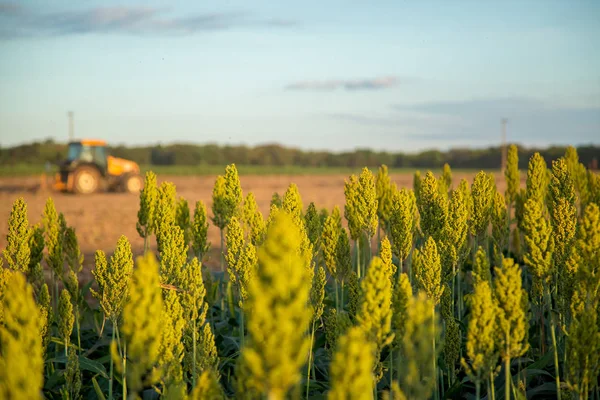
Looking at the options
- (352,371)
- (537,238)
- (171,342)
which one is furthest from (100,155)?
(352,371)

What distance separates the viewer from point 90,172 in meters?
38.9

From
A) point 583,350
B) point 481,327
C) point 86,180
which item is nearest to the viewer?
point 481,327

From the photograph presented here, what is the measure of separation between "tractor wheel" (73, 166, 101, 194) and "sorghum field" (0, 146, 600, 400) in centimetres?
3321

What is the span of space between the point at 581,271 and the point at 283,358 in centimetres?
259

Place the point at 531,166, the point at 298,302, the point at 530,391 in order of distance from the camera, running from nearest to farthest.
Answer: the point at 298,302 < the point at 530,391 < the point at 531,166

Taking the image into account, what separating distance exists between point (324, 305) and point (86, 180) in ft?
121

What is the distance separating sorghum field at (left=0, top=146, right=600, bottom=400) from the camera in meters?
2.01

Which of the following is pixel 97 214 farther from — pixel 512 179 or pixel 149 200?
pixel 512 179

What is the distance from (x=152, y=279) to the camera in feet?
8.00

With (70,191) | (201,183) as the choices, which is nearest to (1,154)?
(201,183)

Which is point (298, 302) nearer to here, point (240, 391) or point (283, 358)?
point (283, 358)

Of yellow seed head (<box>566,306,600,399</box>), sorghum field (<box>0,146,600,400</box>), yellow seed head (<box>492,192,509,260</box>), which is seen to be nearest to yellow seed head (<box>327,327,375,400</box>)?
sorghum field (<box>0,146,600,400</box>)

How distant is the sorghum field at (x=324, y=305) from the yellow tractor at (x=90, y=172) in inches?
1310

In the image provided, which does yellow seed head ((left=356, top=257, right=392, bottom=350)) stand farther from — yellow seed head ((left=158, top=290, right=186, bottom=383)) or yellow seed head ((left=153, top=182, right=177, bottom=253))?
yellow seed head ((left=153, top=182, right=177, bottom=253))
